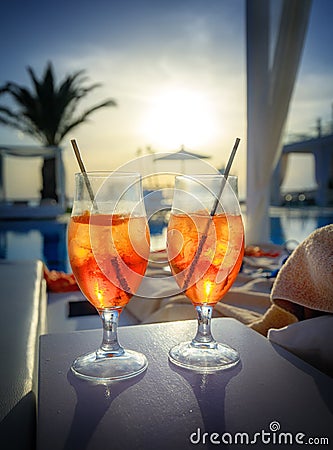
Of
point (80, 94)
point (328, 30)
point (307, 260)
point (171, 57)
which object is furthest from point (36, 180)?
point (307, 260)

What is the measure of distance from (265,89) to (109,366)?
3859 millimetres

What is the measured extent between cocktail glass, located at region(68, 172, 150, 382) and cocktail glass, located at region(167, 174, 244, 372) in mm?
43

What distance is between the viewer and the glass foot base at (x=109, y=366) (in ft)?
1.75

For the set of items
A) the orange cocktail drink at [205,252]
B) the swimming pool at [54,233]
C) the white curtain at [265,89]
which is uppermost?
the white curtain at [265,89]

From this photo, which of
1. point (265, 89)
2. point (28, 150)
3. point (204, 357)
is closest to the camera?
point (204, 357)

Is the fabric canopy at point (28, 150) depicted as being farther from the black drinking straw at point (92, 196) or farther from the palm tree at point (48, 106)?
the black drinking straw at point (92, 196)

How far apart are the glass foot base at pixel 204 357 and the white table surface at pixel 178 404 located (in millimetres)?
12

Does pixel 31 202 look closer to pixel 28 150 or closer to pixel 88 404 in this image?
pixel 28 150

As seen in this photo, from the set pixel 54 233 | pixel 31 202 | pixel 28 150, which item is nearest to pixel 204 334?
pixel 54 233

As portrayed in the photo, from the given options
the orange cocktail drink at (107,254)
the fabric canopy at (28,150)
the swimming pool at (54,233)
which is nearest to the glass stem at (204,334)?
the orange cocktail drink at (107,254)

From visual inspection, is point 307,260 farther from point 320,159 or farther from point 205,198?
point 320,159

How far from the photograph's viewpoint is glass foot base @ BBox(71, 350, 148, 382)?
532 mm

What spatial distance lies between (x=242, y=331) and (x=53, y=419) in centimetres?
34

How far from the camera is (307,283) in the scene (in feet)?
2.45
